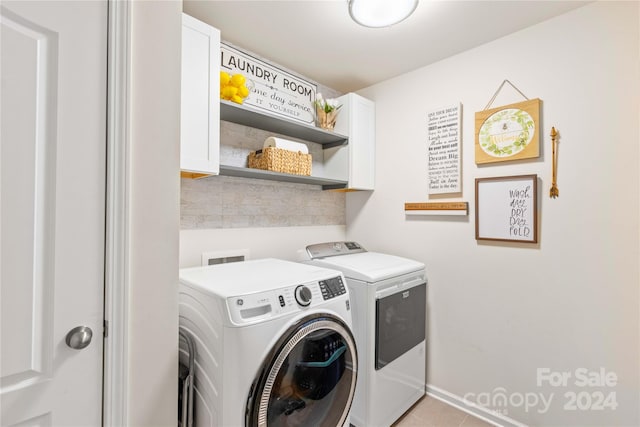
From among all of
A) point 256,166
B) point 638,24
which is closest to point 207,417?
point 256,166

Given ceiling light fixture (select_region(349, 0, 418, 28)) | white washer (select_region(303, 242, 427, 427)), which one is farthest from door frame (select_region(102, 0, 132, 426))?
white washer (select_region(303, 242, 427, 427))

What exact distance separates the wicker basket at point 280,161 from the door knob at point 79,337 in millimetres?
1266

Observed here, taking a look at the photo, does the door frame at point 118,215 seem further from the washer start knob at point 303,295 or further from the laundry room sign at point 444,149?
the laundry room sign at point 444,149

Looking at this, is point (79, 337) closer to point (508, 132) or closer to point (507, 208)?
point (507, 208)

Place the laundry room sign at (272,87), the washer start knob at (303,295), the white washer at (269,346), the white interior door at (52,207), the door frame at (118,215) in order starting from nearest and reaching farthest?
the white interior door at (52,207)
the door frame at (118,215)
the white washer at (269,346)
the washer start knob at (303,295)
the laundry room sign at (272,87)

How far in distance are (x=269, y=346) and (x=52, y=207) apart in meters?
0.84

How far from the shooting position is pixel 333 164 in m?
2.55

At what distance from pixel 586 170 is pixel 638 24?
0.71 meters

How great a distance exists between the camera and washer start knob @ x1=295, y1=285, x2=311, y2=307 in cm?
135

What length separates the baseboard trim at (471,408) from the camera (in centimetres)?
189

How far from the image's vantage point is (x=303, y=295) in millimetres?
1368

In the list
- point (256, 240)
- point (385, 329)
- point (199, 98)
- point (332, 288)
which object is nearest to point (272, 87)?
point (199, 98)

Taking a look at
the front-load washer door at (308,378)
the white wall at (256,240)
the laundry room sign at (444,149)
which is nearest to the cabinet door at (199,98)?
the white wall at (256,240)

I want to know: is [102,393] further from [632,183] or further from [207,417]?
[632,183]
